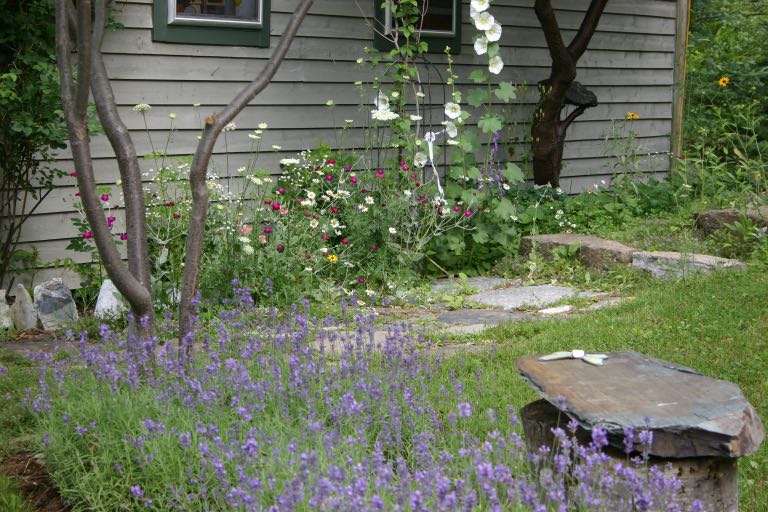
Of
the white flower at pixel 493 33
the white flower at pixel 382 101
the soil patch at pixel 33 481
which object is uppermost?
the white flower at pixel 493 33

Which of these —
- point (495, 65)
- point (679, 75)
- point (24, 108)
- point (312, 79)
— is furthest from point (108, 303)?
point (679, 75)

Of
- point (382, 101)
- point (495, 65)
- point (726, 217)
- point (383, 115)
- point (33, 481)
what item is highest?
point (495, 65)

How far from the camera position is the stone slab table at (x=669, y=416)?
2.79 metres

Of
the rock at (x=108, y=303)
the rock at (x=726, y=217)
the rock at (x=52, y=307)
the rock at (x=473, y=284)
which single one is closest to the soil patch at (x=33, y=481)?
the rock at (x=108, y=303)

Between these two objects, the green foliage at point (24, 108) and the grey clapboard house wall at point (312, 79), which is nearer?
the green foliage at point (24, 108)

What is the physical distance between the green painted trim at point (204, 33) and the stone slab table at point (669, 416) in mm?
4886

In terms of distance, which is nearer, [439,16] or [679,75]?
[439,16]

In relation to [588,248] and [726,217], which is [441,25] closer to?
[588,248]

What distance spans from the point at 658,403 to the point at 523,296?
388cm

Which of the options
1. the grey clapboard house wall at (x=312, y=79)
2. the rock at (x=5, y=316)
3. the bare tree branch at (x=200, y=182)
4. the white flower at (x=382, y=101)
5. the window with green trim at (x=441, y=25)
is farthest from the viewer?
the window with green trim at (x=441, y=25)

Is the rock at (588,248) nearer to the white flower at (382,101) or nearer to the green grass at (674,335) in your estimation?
the green grass at (674,335)

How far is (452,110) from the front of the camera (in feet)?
26.2

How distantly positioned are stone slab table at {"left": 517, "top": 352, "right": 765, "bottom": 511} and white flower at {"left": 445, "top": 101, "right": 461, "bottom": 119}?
16.1 feet

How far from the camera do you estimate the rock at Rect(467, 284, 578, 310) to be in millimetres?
6566
